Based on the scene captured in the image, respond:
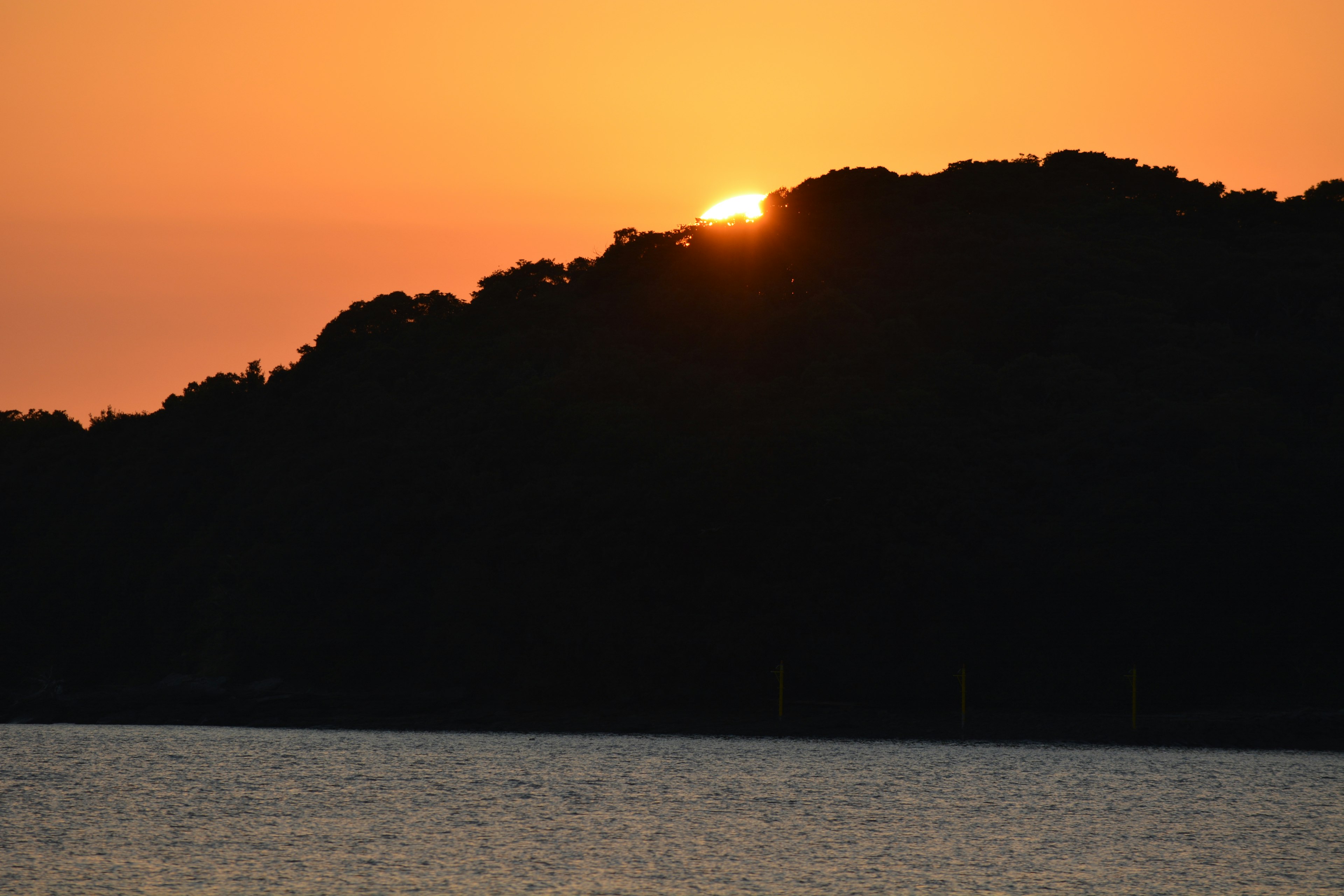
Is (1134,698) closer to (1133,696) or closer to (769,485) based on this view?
(1133,696)

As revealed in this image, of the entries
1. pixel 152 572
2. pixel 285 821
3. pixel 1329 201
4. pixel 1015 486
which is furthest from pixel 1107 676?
pixel 1329 201

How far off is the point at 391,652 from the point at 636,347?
3163 centimetres

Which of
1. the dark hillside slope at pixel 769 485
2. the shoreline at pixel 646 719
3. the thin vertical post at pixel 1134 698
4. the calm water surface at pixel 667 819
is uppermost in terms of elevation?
the dark hillside slope at pixel 769 485

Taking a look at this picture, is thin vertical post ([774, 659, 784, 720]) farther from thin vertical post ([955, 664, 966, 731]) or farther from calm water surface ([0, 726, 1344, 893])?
thin vertical post ([955, 664, 966, 731])

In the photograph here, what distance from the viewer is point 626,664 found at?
67.9 m

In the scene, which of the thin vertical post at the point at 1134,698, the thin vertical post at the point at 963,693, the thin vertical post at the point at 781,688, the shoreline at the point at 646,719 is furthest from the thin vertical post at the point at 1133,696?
the thin vertical post at the point at 781,688

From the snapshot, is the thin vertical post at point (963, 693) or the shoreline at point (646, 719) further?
the thin vertical post at point (963, 693)

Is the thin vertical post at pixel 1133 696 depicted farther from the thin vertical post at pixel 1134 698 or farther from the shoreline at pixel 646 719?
the shoreline at pixel 646 719

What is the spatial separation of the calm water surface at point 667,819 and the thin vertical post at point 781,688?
5104 millimetres

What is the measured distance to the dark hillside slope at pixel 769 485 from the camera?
64562 millimetres

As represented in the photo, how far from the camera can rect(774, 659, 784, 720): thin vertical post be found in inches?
2504

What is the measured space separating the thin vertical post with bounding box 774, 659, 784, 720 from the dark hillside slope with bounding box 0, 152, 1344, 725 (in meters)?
0.93

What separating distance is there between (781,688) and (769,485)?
12.3 m

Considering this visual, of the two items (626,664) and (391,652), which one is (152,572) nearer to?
(391,652)
